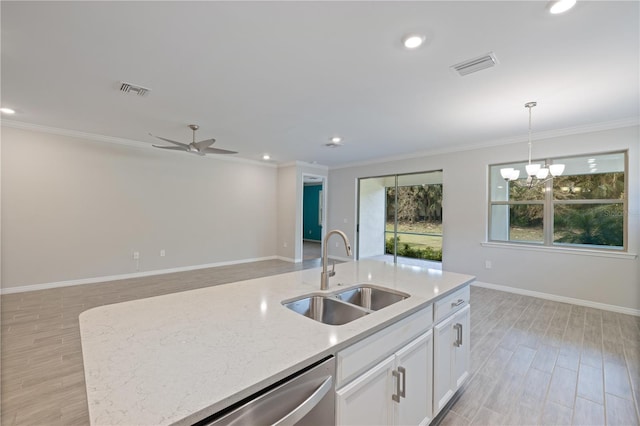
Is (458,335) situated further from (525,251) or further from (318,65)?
(525,251)

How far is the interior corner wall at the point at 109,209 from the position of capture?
168 inches

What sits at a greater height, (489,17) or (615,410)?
(489,17)

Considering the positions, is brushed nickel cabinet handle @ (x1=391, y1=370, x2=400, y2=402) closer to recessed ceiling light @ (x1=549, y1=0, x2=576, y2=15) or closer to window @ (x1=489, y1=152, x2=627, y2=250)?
recessed ceiling light @ (x1=549, y1=0, x2=576, y2=15)

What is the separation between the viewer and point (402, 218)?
667 cm

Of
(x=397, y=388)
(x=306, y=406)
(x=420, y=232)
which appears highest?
(x=420, y=232)

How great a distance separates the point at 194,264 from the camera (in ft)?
19.6

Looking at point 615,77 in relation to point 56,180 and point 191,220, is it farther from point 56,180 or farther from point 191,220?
point 56,180

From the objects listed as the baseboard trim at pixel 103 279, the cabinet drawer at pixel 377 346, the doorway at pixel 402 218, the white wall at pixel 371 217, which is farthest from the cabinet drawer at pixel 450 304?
the baseboard trim at pixel 103 279

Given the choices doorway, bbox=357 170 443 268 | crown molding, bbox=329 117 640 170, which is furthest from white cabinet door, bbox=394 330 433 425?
→ doorway, bbox=357 170 443 268

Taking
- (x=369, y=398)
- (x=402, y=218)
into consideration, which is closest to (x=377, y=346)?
(x=369, y=398)

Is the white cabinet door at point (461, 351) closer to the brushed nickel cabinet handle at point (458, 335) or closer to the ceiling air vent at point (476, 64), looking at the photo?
the brushed nickel cabinet handle at point (458, 335)

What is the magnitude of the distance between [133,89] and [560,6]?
3602 mm

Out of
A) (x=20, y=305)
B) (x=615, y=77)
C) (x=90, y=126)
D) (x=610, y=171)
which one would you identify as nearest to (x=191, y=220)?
(x=90, y=126)

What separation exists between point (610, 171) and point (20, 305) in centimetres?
814
